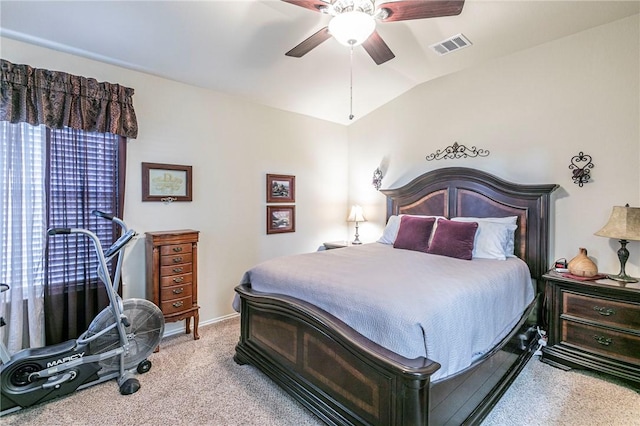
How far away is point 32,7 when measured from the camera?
7.48 feet

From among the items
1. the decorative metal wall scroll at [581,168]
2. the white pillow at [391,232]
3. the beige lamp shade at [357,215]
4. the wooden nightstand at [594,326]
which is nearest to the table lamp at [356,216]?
the beige lamp shade at [357,215]

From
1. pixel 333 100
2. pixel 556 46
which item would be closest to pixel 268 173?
pixel 333 100

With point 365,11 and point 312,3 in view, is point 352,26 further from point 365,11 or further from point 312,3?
point 312,3

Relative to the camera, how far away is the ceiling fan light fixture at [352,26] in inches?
77.0

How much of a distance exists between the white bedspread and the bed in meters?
0.04

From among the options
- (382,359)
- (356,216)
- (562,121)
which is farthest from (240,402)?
(562,121)

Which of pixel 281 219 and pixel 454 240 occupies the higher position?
pixel 281 219

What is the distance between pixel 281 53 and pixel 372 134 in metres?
2.17

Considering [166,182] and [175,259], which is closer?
[175,259]

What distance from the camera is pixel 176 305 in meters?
3.14

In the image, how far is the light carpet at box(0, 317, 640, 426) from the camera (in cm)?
206

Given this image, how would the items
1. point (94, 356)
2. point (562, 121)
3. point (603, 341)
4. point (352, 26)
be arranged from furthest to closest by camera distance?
1. point (562, 121)
2. point (603, 341)
3. point (94, 356)
4. point (352, 26)

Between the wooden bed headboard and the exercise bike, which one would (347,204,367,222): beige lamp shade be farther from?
the exercise bike

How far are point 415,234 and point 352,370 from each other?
1.95m
